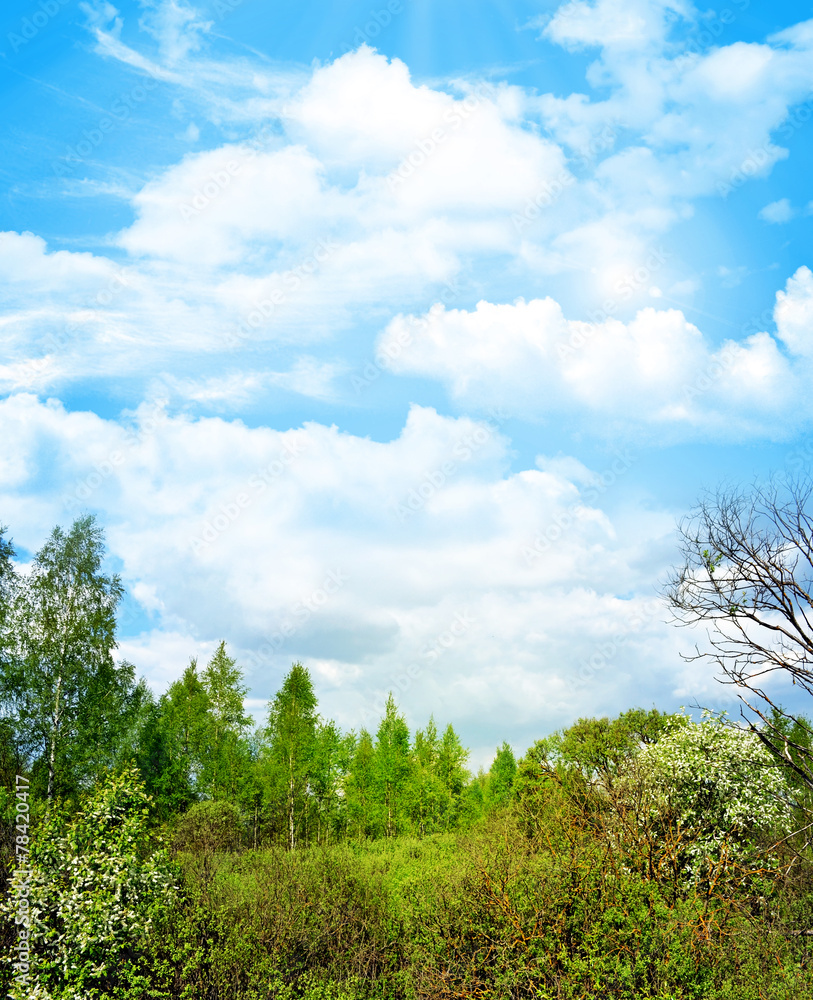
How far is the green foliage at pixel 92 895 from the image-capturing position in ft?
31.8

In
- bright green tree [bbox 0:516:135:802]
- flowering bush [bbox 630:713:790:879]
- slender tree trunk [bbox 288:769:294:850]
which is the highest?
bright green tree [bbox 0:516:135:802]

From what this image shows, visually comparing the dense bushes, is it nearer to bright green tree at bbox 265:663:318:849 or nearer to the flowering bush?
the flowering bush

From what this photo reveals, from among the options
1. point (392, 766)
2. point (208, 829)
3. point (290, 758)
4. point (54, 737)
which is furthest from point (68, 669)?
point (392, 766)

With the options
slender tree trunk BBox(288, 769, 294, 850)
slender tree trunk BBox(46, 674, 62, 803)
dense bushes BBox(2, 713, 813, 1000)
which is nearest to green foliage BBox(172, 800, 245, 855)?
slender tree trunk BBox(46, 674, 62, 803)

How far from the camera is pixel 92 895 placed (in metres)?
9.93

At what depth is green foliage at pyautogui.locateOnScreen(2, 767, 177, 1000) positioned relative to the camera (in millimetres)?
9680

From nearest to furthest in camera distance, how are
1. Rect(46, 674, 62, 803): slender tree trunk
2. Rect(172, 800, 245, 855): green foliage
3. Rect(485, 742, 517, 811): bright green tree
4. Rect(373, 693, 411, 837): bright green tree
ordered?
1. Rect(46, 674, 62, 803): slender tree trunk
2. Rect(172, 800, 245, 855): green foliage
3. Rect(373, 693, 411, 837): bright green tree
4. Rect(485, 742, 517, 811): bright green tree

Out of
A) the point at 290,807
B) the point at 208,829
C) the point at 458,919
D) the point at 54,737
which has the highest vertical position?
the point at 54,737

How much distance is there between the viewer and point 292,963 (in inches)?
462

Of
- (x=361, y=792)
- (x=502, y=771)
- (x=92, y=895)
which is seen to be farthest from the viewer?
(x=502, y=771)

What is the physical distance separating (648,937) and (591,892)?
2.85ft

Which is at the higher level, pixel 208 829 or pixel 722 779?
pixel 722 779

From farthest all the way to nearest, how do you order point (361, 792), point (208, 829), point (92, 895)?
1. point (361, 792)
2. point (208, 829)
3. point (92, 895)

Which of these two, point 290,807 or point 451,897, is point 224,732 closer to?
point 290,807
